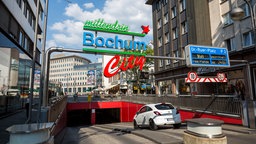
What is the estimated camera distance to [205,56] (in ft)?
37.1

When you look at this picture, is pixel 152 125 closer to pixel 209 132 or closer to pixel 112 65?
pixel 112 65

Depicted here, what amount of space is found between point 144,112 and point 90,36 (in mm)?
6176

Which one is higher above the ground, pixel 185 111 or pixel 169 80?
pixel 169 80

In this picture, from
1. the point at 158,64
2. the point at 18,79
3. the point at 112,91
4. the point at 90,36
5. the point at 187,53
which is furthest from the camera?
the point at 112,91

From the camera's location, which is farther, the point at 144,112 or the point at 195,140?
the point at 144,112

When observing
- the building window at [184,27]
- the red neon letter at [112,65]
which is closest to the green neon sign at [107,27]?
the red neon letter at [112,65]

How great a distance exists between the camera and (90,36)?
1273 cm

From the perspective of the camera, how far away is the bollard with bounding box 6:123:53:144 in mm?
3549

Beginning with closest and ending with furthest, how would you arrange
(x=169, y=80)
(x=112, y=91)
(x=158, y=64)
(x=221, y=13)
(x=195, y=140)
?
(x=195, y=140), (x=221, y=13), (x=169, y=80), (x=158, y=64), (x=112, y=91)

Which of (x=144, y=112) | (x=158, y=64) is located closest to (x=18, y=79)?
(x=144, y=112)

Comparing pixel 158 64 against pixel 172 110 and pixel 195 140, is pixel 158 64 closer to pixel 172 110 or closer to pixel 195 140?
pixel 172 110

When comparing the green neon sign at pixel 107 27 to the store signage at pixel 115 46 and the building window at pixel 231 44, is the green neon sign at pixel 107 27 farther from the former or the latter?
the building window at pixel 231 44

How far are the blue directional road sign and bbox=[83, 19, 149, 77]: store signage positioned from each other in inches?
111

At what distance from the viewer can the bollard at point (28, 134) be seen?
11.6 feet
